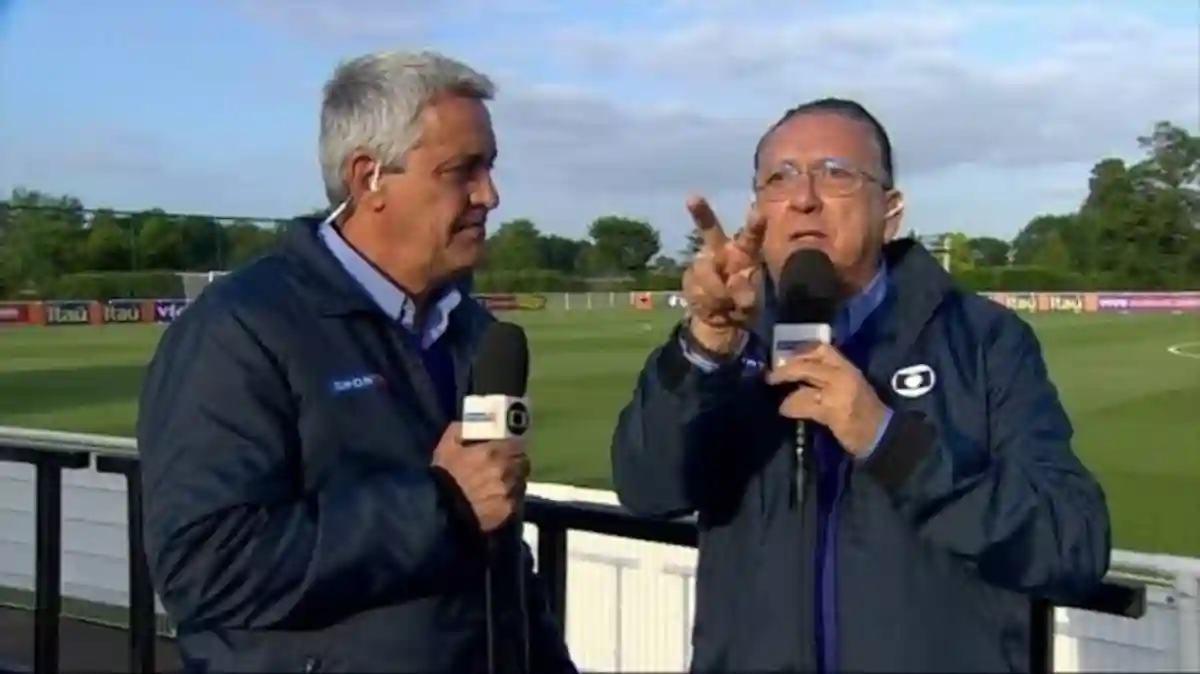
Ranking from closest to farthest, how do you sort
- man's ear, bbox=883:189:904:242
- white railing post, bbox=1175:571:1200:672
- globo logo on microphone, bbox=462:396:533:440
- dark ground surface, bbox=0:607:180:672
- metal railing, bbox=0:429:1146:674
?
globo logo on microphone, bbox=462:396:533:440 → man's ear, bbox=883:189:904:242 → metal railing, bbox=0:429:1146:674 → white railing post, bbox=1175:571:1200:672 → dark ground surface, bbox=0:607:180:672

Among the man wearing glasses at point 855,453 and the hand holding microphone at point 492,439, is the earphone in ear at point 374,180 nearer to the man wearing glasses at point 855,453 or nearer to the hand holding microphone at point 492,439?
the hand holding microphone at point 492,439

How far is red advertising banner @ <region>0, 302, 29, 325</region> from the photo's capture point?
35.0m

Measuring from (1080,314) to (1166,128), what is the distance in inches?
546

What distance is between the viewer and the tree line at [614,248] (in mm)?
31641

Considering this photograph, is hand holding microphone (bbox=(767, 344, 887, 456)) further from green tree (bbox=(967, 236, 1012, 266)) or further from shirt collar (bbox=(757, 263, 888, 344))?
green tree (bbox=(967, 236, 1012, 266))

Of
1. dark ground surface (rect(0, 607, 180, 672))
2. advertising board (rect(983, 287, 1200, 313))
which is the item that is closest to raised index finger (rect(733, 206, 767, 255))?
dark ground surface (rect(0, 607, 180, 672))

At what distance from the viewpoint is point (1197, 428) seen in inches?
764

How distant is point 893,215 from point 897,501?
0.47 m

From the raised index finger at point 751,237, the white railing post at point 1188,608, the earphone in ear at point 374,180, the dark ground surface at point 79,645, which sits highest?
the earphone in ear at point 374,180

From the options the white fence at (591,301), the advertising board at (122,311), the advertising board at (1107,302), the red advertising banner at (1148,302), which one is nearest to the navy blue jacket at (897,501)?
the advertising board at (122,311)

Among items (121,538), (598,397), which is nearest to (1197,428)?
(598,397)

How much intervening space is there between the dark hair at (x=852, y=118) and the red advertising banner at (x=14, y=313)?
36.1m

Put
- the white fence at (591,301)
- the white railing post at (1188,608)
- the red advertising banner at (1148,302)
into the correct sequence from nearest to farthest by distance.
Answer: the white railing post at (1188,608) < the red advertising banner at (1148,302) < the white fence at (591,301)

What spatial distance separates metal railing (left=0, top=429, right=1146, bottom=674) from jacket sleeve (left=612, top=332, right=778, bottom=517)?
1.86 feet
